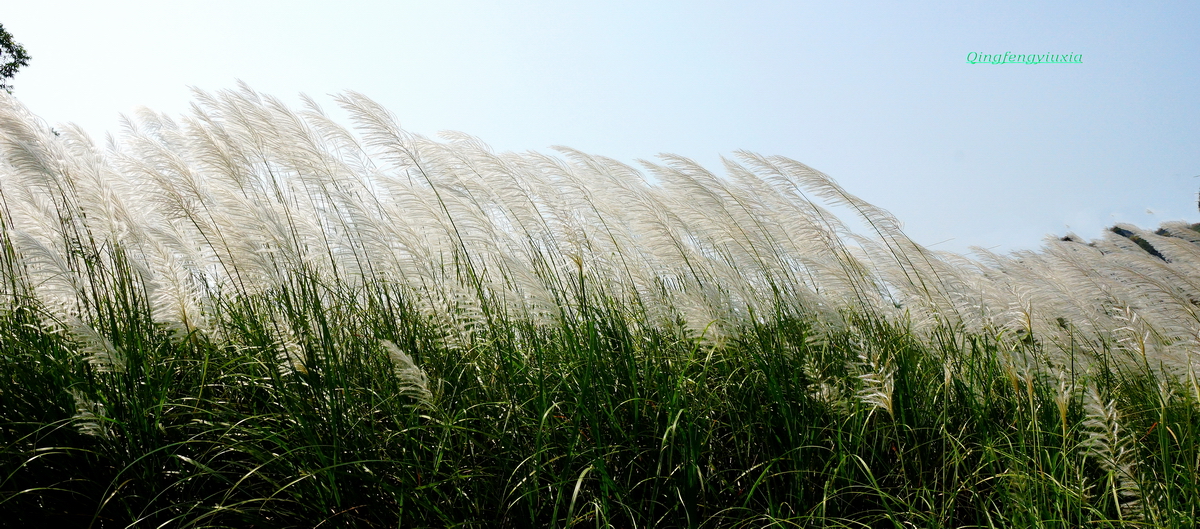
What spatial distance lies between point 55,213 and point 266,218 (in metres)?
1.14

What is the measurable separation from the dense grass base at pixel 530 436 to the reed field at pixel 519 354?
15mm

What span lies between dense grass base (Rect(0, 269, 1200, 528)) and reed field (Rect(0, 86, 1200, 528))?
2 centimetres

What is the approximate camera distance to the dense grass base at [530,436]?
1940 millimetres

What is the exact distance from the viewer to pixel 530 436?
7.19ft

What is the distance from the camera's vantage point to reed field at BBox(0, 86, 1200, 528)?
199 cm

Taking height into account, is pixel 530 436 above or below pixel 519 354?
below

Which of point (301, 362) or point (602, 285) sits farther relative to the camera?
point (602, 285)

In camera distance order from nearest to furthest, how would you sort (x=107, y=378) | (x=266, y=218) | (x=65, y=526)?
(x=65, y=526) → (x=107, y=378) → (x=266, y=218)

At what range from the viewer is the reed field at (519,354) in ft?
6.53

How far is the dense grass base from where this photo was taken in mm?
1940

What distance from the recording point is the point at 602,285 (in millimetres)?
2916

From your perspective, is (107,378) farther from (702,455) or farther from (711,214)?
(711,214)

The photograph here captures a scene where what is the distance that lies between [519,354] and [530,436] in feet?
0.88

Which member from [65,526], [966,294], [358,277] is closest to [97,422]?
[65,526]
